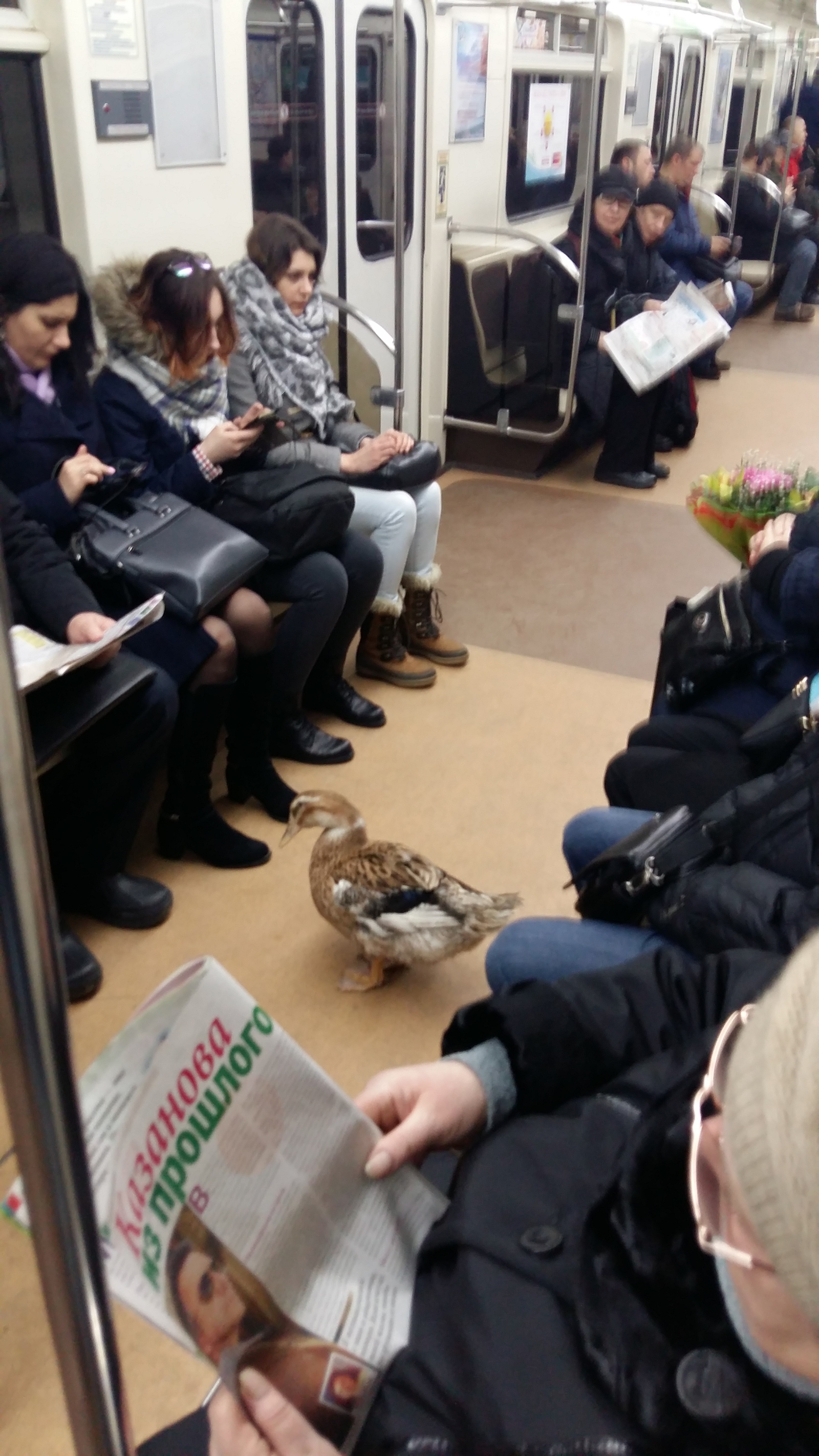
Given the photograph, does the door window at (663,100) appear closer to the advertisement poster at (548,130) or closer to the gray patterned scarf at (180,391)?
the advertisement poster at (548,130)

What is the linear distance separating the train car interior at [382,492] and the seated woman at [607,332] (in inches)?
A: 1.2

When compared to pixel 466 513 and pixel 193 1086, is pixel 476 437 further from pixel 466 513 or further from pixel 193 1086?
pixel 193 1086

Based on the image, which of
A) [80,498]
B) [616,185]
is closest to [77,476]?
[80,498]

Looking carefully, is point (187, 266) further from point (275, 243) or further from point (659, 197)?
point (659, 197)

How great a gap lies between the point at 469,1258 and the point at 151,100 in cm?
324

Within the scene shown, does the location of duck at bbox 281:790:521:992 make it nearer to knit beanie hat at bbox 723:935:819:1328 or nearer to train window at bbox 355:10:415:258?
knit beanie hat at bbox 723:935:819:1328

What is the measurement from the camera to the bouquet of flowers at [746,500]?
109 inches

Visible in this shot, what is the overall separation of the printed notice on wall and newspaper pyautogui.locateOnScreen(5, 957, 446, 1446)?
2991 mm

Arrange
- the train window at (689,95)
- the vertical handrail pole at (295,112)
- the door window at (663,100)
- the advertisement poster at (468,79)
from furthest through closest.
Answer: the train window at (689,95), the door window at (663,100), the advertisement poster at (468,79), the vertical handrail pole at (295,112)

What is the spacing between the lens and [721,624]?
2404 mm

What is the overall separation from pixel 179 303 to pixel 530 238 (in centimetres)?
275

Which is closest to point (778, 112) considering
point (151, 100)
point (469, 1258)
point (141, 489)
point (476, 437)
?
point (476, 437)

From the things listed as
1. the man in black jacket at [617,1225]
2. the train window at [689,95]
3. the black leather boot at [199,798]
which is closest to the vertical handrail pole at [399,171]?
the black leather boot at [199,798]

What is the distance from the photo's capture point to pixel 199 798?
112 inches
